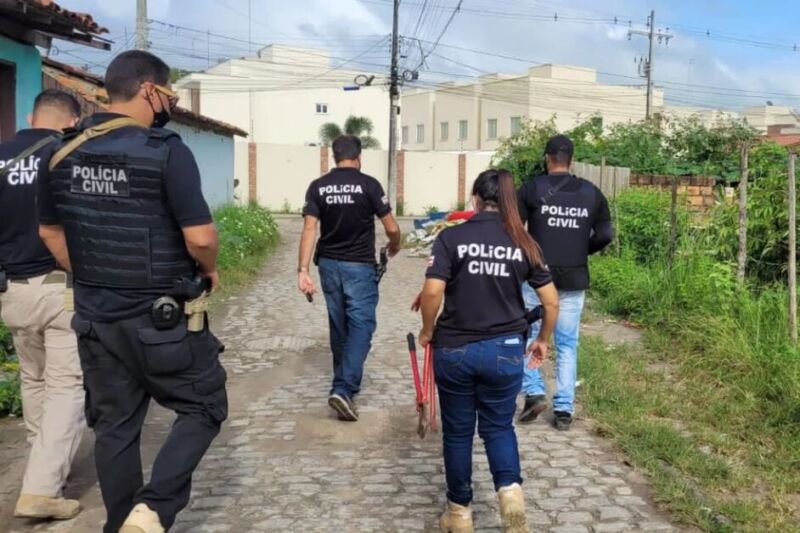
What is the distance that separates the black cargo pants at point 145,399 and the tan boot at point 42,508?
895mm

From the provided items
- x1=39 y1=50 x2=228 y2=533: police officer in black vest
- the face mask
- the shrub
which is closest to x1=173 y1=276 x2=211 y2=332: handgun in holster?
x1=39 y1=50 x2=228 y2=533: police officer in black vest

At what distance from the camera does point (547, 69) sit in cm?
5703

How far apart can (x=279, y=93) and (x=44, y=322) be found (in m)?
51.6

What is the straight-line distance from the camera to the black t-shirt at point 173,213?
2924mm

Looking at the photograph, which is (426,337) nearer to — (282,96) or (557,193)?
(557,193)

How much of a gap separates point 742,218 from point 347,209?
3.87 metres

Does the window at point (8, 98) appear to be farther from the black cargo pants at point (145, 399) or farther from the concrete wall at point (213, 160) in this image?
the concrete wall at point (213, 160)

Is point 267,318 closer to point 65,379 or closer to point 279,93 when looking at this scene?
point 65,379

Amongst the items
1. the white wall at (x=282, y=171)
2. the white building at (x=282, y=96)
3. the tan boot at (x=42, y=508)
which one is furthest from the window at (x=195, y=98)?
the tan boot at (x=42, y=508)

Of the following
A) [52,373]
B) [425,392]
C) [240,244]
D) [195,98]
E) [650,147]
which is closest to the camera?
[52,373]

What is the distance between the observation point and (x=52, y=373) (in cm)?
397

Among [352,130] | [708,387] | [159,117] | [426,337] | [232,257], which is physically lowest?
[708,387]

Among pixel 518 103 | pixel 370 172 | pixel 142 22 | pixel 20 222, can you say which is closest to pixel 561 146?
pixel 20 222

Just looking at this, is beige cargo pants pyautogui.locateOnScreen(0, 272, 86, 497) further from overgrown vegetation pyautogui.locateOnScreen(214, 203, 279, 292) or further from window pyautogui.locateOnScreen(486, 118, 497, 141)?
window pyautogui.locateOnScreen(486, 118, 497, 141)
